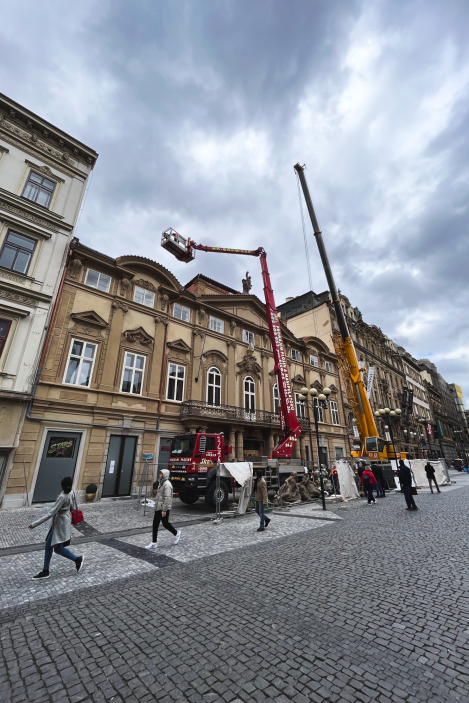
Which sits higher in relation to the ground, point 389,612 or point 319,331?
point 319,331

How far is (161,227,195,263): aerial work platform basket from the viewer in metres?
20.7

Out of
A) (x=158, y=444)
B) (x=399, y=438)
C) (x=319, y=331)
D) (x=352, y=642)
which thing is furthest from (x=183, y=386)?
(x=399, y=438)

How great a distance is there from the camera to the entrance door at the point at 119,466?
16.4m

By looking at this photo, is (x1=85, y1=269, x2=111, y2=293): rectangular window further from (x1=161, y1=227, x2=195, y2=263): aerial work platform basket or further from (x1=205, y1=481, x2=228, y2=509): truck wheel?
(x1=205, y1=481, x2=228, y2=509): truck wheel

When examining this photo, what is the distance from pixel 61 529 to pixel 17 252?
15.2m

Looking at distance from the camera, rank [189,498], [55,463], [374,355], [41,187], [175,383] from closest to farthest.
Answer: [189,498] < [55,463] < [41,187] < [175,383] < [374,355]

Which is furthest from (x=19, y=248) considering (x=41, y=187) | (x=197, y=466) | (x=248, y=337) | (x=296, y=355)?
(x=296, y=355)

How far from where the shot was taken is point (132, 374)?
18.7m

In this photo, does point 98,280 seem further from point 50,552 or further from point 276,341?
point 50,552

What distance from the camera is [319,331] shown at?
3962 cm

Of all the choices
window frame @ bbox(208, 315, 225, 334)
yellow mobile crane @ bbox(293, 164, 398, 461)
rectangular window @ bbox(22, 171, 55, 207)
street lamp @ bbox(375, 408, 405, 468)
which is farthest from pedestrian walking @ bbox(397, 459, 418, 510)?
rectangular window @ bbox(22, 171, 55, 207)

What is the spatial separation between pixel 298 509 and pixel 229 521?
363 centimetres

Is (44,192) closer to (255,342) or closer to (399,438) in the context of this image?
(255,342)

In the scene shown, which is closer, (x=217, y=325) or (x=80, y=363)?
(x=80, y=363)
